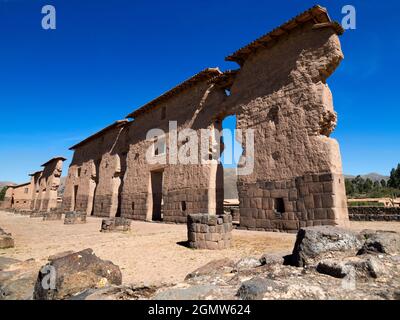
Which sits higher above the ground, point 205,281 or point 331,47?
point 331,47

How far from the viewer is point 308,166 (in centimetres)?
1014

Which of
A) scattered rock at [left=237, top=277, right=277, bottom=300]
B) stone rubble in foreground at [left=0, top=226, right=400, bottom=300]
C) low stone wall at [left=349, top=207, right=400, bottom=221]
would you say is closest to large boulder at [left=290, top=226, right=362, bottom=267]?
stone rubble in foreground at [left=0, top=226, right=400, bottom=300]

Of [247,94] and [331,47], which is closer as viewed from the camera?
[331,47]

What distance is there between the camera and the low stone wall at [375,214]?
51.3 ft

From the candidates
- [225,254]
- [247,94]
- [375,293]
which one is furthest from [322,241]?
[247,94]

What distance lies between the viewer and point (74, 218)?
16734 millimetres

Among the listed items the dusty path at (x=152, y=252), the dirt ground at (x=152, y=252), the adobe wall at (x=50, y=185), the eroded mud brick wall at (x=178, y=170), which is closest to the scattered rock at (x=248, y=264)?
the dirt ground at (x=152, y=252)

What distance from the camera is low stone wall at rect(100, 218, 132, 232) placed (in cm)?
1208

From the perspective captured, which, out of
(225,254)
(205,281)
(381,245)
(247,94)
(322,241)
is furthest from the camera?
(247,94)

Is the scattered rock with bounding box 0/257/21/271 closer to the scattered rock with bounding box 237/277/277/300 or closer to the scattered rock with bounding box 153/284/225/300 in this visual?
the scattered rock with bounding box 153/284/225/300

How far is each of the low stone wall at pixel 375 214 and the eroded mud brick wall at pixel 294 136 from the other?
809 centimetres

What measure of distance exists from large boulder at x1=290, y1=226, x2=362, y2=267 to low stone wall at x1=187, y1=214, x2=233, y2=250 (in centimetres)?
383

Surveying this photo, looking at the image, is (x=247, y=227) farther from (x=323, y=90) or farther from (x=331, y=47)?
(x=331, y=47)
